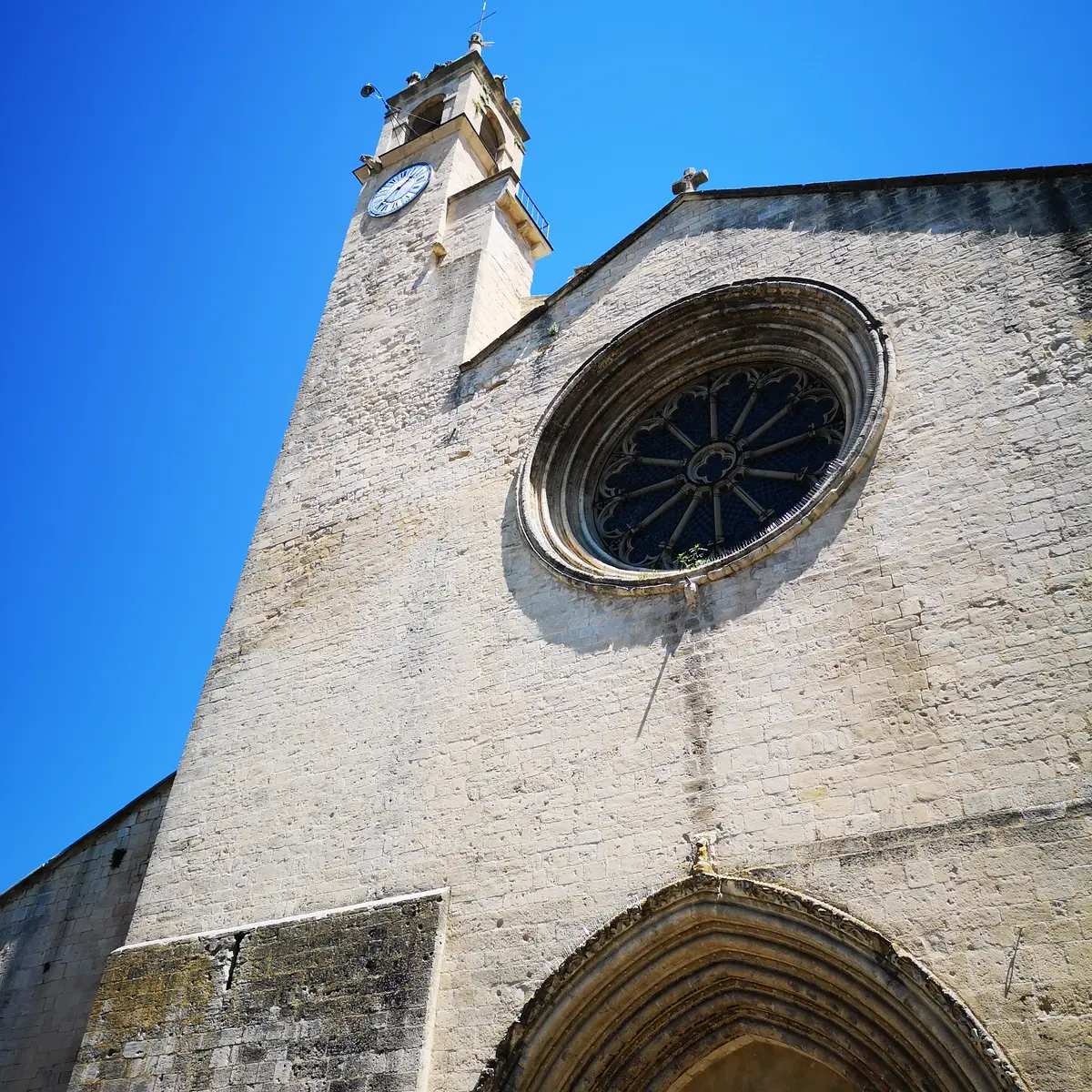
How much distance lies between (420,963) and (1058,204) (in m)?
5.26

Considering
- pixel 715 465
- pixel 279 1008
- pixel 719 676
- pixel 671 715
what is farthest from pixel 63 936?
pixel 715 465

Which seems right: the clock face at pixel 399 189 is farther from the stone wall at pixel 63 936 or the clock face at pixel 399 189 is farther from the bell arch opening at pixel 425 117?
the stone wall at pixel 63 936

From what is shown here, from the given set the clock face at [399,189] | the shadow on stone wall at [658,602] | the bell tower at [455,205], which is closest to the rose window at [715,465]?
the shadow on stone wall at [658,602]

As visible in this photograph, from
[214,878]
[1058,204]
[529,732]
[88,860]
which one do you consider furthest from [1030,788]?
[88,860]

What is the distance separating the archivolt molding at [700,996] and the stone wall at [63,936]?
12.3ft

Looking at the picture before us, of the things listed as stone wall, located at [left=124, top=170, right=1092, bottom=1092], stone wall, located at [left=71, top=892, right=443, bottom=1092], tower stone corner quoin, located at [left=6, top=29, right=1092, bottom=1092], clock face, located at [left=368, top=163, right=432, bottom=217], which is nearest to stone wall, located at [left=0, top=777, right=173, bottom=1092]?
tower stone corner quoin, located at [left=6, top=29, right=1092, bottom=1092]

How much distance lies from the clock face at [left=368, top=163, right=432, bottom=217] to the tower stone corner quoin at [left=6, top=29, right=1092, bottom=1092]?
2.60 metres

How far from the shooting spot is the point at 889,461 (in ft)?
19.7

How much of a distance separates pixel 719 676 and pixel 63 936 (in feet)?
17.1

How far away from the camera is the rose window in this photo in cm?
689

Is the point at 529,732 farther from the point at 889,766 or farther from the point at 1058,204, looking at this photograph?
the point at 1058,204

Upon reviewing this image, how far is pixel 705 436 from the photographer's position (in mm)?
7516

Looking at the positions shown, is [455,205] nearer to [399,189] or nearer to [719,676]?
[399,189]

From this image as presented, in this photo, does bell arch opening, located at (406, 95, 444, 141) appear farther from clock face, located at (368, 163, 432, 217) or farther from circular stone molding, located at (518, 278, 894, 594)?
circular stone molding, located at (518, 278, 894, 594)
